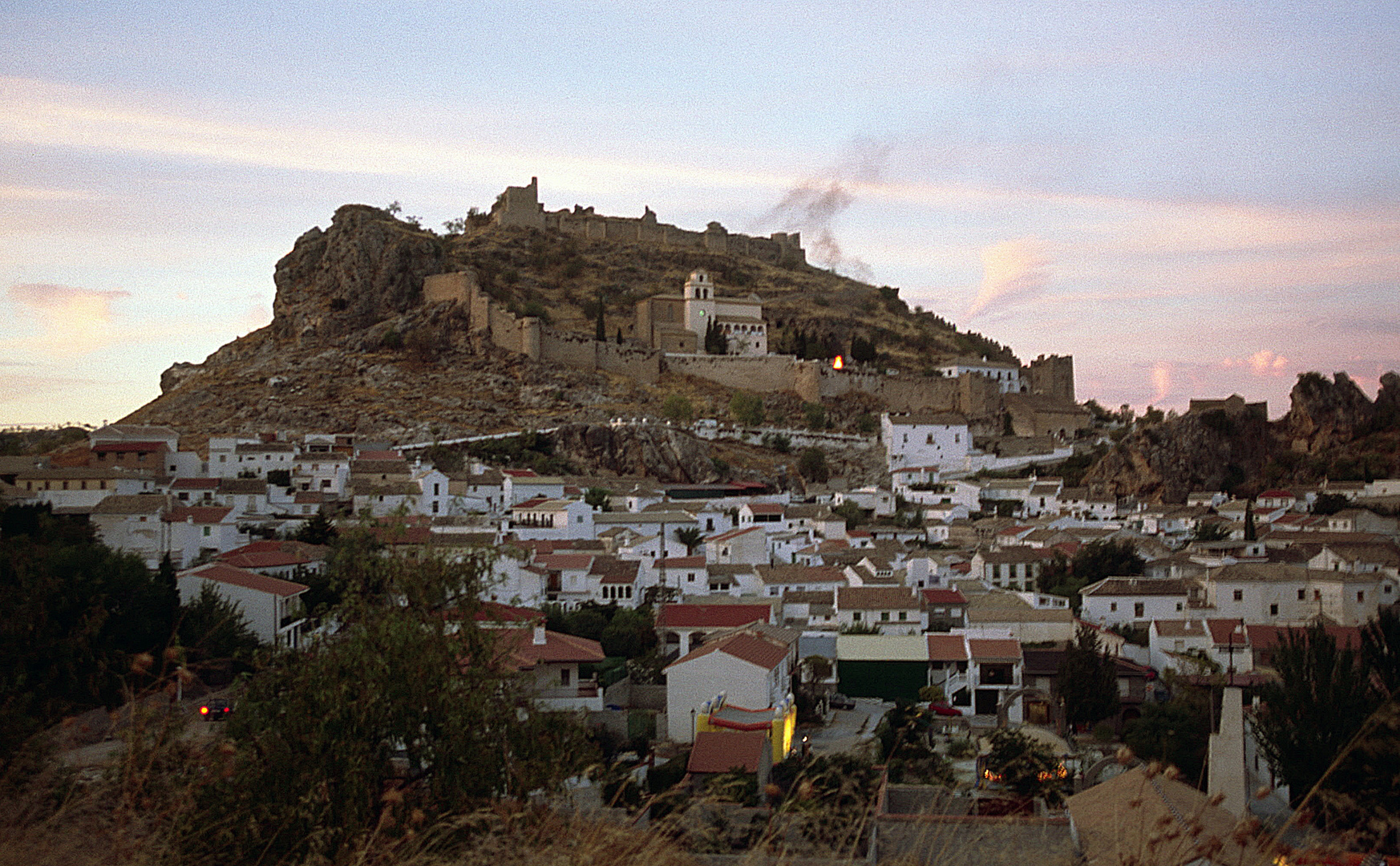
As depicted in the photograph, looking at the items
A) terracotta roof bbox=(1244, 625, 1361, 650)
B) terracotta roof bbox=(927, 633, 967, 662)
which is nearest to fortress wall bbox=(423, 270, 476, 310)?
terracotta roof bbox=(927, 633, 967, 662)

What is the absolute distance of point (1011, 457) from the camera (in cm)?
4550

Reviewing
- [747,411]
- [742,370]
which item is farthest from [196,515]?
[742,370]

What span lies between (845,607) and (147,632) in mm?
12954

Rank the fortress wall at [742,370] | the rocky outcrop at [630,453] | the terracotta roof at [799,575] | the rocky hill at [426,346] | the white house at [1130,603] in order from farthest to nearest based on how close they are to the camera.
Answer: the fortress wall at [742,370], the rocky hill at [426,346], the rocky outcrop at [630,453], the terracotta roof at [799,575], the white house at [1130,603]

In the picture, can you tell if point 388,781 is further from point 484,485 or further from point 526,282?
point 526,282

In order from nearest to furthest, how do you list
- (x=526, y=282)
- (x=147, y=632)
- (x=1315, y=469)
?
(x=147, y=632) → (x=1315, y=469) → (x=526, y=282)

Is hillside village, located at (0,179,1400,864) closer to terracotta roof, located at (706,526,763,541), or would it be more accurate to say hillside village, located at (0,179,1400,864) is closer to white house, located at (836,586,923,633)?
white house, located at (836,586,923,633)

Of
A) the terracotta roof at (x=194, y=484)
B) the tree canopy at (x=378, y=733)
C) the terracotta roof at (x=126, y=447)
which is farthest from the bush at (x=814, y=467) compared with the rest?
the tree canopy at (x=378, y=733)

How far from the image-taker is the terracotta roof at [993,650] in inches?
788

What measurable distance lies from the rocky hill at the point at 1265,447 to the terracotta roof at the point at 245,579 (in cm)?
3055

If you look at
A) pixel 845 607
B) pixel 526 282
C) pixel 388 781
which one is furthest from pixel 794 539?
pixel 526 282

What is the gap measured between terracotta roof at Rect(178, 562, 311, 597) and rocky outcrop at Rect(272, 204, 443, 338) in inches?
1205

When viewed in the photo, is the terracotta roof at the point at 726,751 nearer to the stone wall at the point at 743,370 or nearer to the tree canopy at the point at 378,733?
the tree canopy at the point at 378,733

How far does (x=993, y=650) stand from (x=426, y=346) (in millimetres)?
32853
